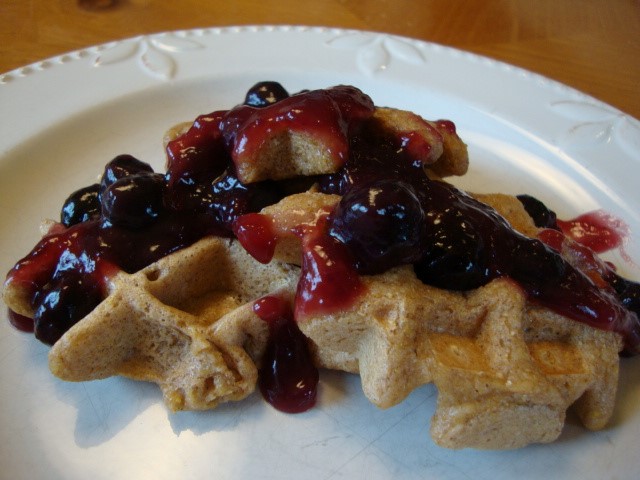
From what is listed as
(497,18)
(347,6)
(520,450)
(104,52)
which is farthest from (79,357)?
(497,18)

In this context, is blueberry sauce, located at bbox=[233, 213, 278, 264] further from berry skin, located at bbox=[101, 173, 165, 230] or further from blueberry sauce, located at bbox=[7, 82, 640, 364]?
berry skin, located at bbox=[101, 173, 165, 230]

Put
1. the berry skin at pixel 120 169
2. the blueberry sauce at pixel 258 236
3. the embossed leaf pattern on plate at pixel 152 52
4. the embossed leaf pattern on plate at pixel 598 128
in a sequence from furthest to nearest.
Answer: the embossed leaf pattern on plate at pixel 152 52 → the embossed leaf pattern on plate at pixel 598 128 → the berry skin at pixel 120 169 → the blueberry sauce at pixel 258 236

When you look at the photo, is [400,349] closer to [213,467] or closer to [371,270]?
[371,270]

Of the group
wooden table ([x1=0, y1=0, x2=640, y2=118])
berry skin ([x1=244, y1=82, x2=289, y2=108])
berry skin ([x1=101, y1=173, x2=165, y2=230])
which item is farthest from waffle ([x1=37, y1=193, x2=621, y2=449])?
wooden table ([x1=0, y1=0, x2=640, y2=118])

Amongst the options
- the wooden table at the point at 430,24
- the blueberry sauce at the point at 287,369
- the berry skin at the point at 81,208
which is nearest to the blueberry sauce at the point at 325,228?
the berry skin at the point at 81,208

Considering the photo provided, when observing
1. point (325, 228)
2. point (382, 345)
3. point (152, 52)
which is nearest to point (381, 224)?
point (325, 228)

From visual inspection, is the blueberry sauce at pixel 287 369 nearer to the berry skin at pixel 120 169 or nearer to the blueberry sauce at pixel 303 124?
the blueberry sauce at pixel 303 124
